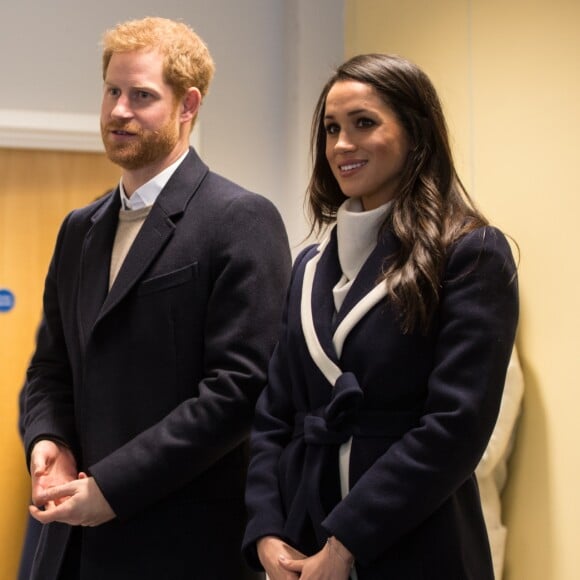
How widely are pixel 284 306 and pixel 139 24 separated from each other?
25.4 inches

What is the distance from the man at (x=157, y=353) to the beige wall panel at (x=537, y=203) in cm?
98

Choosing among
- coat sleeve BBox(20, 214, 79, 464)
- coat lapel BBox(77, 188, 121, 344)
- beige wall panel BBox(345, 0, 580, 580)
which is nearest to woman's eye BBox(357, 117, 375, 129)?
coat lapel BBox(77, 188, 121, 344)

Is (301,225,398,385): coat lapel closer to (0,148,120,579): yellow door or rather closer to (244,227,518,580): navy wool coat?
(244,227,518,580): navy wool coat

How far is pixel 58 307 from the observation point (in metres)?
1.89

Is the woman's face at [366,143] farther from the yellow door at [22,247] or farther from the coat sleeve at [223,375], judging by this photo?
the yellow door at [22,247]

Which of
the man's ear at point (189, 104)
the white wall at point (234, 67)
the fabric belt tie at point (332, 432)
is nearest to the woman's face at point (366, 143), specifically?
the fabric belt tie at point (332, 432)

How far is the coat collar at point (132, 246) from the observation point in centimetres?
166

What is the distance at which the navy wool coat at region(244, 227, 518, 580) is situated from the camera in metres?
1.28

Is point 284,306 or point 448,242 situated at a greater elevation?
point 448,242

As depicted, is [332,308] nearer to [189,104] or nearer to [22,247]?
[189,104]

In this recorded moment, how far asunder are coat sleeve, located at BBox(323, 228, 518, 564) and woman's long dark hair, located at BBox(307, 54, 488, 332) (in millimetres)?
36

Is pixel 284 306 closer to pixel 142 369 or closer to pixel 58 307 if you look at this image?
pixel 142 369

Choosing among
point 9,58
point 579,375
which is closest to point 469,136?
point 579,375

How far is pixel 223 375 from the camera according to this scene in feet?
5.19
